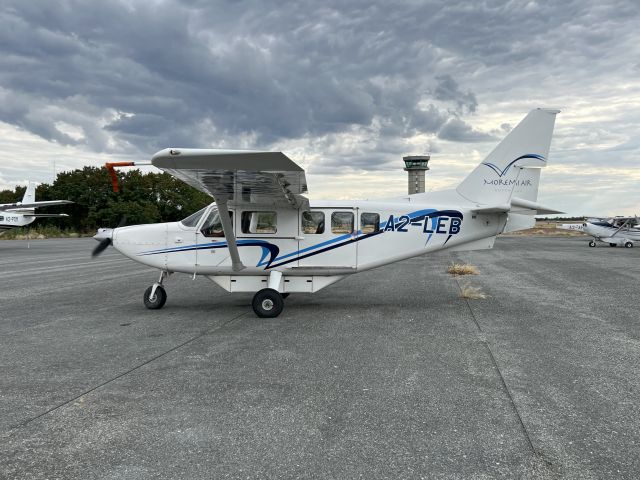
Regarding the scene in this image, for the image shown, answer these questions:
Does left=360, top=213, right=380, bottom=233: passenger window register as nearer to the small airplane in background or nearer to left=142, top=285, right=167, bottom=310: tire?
left=142, top=285, right=167, bottom=310: tire

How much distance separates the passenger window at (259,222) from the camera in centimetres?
929

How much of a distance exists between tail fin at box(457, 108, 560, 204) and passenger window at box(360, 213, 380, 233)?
2167 millimetres

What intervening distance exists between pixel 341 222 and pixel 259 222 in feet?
5.65

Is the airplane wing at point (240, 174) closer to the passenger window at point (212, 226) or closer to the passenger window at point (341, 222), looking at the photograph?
the passenger window at point (212, 226)

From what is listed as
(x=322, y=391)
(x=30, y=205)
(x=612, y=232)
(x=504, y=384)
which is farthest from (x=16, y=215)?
(x=612, y=232)

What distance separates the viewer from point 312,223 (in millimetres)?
9375

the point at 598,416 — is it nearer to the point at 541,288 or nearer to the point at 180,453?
the point at 180,453

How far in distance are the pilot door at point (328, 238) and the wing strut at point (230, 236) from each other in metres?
1.28

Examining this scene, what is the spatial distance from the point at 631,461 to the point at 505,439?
2.72 feet

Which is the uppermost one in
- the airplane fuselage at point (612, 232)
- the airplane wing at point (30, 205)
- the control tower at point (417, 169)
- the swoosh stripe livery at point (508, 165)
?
the control tower at point (417, 169)

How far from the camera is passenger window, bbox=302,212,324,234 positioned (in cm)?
934

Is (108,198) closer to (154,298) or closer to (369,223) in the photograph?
(154,298)

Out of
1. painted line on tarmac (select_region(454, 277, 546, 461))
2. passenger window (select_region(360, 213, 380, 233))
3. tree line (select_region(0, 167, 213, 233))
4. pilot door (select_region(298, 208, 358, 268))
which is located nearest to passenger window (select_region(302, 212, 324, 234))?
pilot door (select_region(298, 208, 358, 268))

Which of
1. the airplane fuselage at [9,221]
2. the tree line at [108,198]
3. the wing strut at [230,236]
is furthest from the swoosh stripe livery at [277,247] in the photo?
the tree line at [108,198]
